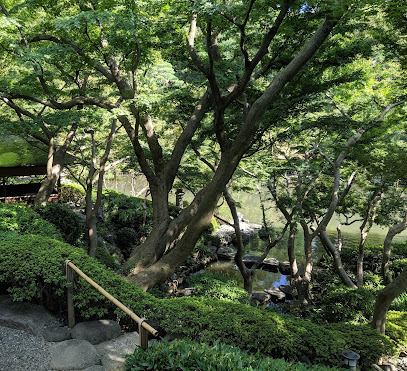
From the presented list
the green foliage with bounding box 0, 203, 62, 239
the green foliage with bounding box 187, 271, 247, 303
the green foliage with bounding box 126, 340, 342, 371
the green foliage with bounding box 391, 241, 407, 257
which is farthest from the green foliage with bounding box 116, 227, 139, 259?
the green foliage with bounding box 391, 241, 407, 257

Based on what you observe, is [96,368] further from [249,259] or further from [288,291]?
[249,259]

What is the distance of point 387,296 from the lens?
262 inches

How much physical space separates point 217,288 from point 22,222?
195 inches

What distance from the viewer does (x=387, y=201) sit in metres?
13.7

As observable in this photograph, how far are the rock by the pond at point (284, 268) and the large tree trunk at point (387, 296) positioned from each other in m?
8.73

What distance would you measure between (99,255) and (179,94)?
199 inches

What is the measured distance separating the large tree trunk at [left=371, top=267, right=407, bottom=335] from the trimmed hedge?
1.48 meters

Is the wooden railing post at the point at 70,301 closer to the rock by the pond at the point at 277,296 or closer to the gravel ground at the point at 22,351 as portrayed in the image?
the gravel ground at the point at 22,351

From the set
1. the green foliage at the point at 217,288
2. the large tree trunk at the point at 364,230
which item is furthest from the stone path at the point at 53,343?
the large tree trunk at the point at 364,230

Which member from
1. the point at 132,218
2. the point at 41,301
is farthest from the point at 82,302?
the point at 132,218

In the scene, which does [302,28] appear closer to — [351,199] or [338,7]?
[338,7]

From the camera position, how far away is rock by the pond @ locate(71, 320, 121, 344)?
4.17 meters

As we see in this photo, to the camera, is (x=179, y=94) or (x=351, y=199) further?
(x=351, y=199)

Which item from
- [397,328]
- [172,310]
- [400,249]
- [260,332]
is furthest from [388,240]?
[172,310]
